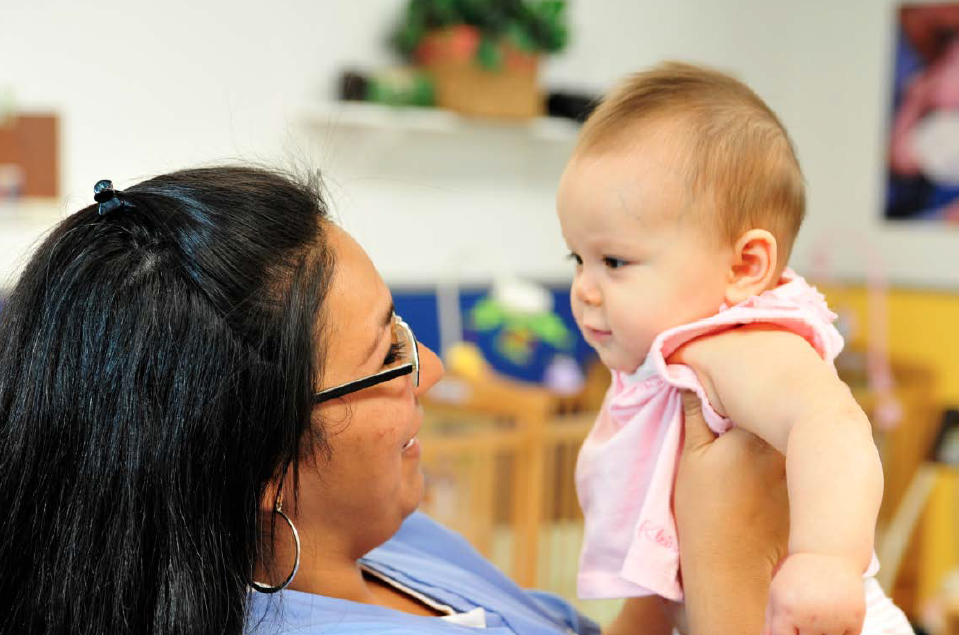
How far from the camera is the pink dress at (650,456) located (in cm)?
105

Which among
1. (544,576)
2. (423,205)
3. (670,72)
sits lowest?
(544,576)

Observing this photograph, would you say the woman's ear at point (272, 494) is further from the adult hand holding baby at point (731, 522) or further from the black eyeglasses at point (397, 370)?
the adult hand holding baby at point (731, 522)

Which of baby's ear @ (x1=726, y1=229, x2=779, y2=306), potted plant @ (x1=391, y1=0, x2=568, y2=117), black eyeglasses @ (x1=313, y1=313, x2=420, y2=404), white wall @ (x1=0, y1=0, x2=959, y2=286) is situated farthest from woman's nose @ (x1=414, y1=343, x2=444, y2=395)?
potted plant @ (x1=391, y1=0, x2=568, y2=117)

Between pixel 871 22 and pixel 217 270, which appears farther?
pixel 871 22

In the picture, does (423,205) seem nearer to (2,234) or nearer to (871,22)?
(2,234)

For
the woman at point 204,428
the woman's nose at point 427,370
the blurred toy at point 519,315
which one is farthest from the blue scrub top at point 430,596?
the blurred toy at point 519,315

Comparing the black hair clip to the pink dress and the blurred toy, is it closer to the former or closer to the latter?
the pink dress

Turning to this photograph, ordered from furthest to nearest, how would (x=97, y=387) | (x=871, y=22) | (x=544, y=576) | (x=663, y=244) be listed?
(x=871, y=22)
(x=544, y=576)
(x=663, y=244)
(x=97, y=387)

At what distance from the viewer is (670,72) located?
117 cm

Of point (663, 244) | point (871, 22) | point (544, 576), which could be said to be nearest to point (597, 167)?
point (663, 244)

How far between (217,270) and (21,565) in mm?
315

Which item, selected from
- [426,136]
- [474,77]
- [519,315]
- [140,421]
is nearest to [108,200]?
[140,421]

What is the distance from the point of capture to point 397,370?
3.57 ft

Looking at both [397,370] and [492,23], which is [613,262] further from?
[492,23]
